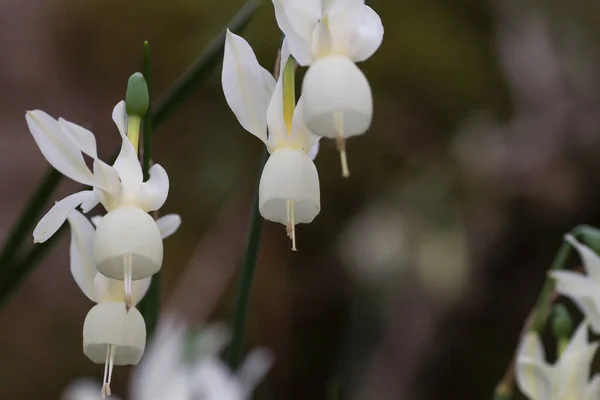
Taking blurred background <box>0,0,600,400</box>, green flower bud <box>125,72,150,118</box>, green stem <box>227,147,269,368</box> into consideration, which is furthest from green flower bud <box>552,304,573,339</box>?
blurred background <box>0,0,600,400</box>

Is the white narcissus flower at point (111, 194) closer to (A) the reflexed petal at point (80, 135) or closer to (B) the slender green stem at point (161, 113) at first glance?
(A) the reflexed petal at point (80, 135)

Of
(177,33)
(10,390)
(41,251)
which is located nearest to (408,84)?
(177,33)

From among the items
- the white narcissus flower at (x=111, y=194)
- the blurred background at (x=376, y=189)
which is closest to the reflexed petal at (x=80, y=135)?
Answer: the white narcissus flower at (x=111, y=194)

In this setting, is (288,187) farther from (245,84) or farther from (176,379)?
(176,379)

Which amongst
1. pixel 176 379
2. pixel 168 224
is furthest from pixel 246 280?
pixel 176 379

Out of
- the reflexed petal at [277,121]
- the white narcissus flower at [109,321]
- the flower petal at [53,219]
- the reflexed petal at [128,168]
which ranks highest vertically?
the reflexed petal at [277,121]
